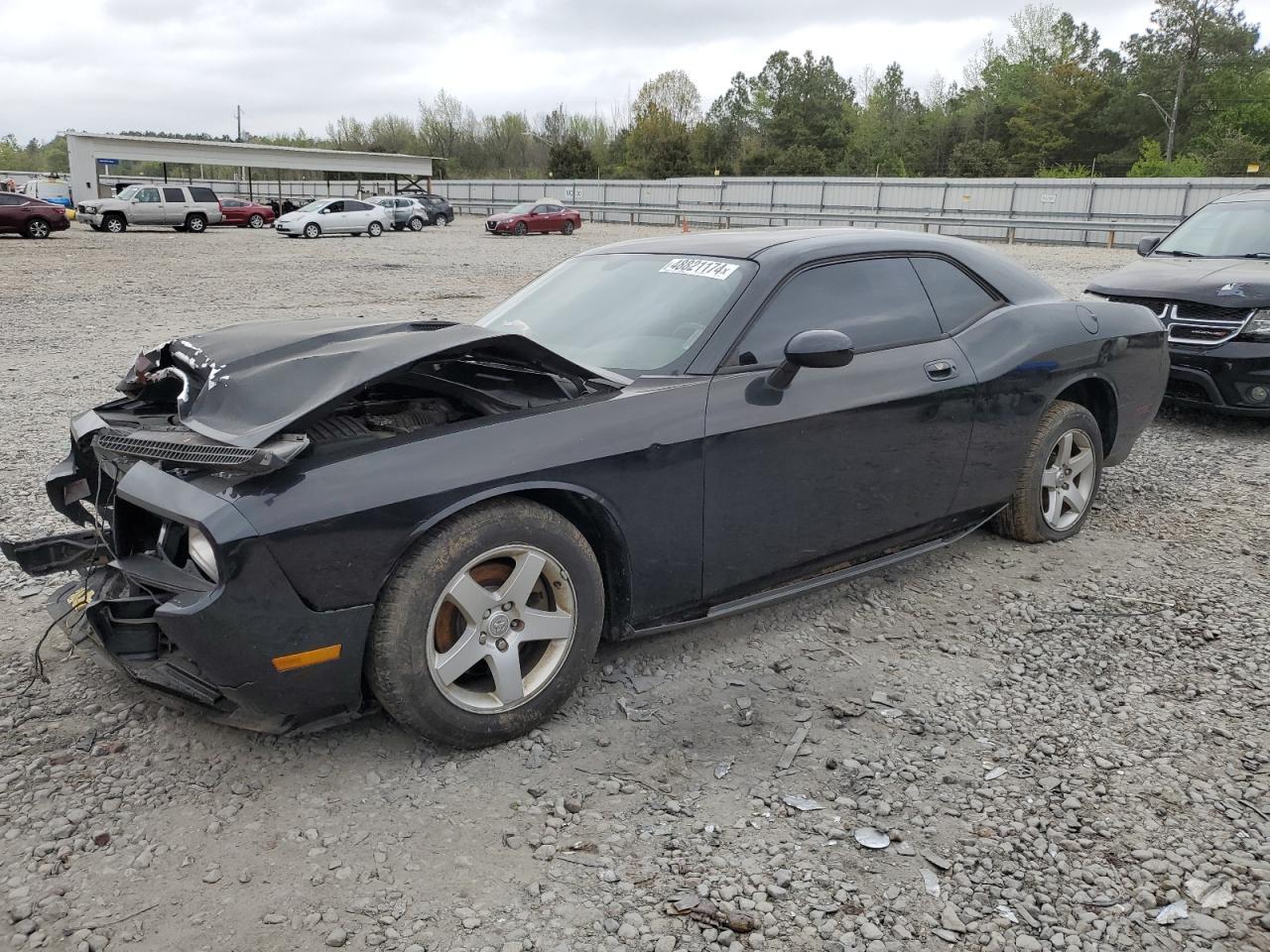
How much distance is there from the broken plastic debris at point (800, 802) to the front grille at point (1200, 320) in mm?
5666

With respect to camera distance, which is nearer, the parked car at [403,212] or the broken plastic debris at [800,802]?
the broken plastic debris at [800,802]

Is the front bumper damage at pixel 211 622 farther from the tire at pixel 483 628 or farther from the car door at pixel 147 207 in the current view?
the car door at pixel 147 207

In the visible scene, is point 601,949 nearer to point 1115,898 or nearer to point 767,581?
point 1115,898

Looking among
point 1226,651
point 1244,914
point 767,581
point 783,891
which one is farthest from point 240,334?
point 1226,651

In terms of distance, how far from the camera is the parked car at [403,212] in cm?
3767

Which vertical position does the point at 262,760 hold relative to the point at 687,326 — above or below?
below

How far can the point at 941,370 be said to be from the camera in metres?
4.18

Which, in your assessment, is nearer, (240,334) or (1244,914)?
(1244,914)

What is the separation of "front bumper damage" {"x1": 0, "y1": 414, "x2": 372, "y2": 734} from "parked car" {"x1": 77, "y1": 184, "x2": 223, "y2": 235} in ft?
114

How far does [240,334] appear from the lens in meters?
A: 3.74

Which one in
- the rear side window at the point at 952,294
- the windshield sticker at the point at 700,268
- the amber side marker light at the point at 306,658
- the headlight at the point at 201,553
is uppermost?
the windshield sticker at the point at 700,268

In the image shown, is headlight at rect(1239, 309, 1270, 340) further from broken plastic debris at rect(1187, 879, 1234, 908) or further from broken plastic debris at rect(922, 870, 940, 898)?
broken plastic debris at rect(922, 870, 940, 898)

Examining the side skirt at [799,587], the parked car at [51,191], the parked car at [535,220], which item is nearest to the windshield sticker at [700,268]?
the side skirt at [799,587]

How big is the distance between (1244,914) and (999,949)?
0.65 meters
